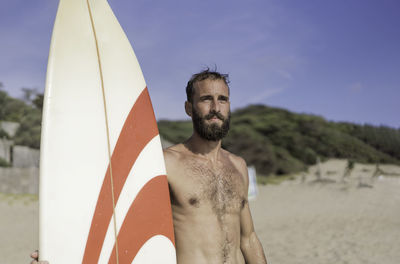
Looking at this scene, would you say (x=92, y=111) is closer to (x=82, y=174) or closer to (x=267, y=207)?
(x=82, y=174)

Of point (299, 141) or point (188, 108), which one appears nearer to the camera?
point (188, 108)

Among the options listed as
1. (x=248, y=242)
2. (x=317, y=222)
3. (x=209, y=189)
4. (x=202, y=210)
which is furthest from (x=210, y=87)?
(x=317, y=222)

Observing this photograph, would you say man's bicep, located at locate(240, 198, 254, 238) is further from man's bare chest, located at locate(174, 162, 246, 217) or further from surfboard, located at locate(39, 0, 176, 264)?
surfboard, located at locate(39, 0, 176, 264)

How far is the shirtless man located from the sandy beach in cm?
442

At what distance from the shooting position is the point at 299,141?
29.0 meters

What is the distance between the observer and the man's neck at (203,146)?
6.33ft

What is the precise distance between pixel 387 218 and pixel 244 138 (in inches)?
605

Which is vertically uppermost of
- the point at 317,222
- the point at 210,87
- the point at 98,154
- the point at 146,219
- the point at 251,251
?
the point at 210,87

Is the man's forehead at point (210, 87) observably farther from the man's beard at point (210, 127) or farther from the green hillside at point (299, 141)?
the green hillside at point (299, 141)

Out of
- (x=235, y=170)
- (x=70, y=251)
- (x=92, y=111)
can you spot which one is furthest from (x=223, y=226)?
(x=92, y=111)

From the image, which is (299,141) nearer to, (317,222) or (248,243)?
(317,222)

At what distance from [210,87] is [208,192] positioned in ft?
2.01

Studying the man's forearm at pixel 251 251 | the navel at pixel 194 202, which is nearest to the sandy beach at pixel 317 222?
the man's forearm at pixel 251 251

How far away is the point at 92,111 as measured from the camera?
1518 millimetres
